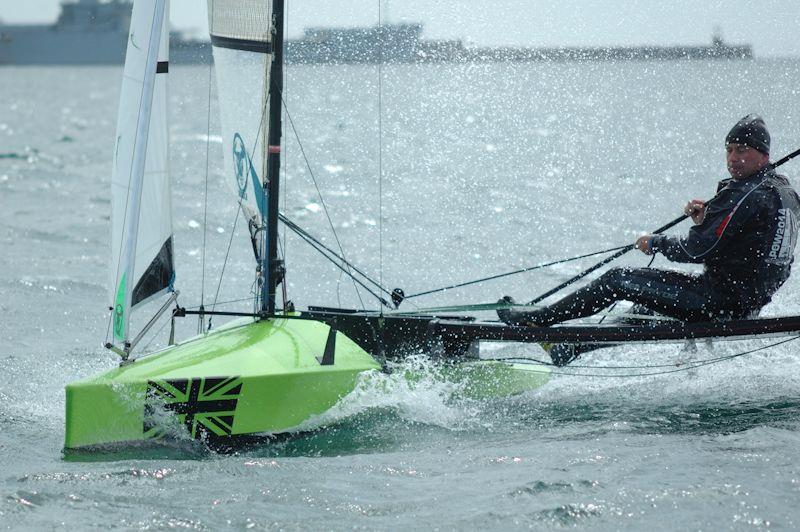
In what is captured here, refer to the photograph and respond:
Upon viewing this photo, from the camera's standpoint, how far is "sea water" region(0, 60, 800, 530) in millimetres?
3902

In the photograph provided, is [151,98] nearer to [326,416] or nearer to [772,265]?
[326,416]

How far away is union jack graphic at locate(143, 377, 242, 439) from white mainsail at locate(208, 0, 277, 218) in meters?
1.15

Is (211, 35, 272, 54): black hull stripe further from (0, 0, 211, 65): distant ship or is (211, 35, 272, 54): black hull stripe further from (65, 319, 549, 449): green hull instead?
(0, 0, 211, 65): distant ship

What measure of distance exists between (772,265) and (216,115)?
→ 2295cm

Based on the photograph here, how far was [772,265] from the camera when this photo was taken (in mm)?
4895

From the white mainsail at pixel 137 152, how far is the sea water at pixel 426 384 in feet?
1.91

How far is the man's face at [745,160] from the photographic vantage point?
4922mm

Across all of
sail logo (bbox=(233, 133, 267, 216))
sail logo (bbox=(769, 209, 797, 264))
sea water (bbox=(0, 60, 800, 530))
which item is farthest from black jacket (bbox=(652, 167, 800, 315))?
sail logo (bbox=(233, 133, 267, 216))

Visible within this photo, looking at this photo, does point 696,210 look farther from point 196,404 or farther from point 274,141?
point 196,404

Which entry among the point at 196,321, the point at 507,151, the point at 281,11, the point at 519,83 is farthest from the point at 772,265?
the point at 519,83

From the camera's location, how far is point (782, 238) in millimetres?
4867

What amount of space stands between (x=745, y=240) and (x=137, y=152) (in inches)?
105

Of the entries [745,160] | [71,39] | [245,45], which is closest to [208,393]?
[245,45]

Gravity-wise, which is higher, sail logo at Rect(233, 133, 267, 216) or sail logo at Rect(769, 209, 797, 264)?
sail logo at Rect(233, 133, 267, 216)
